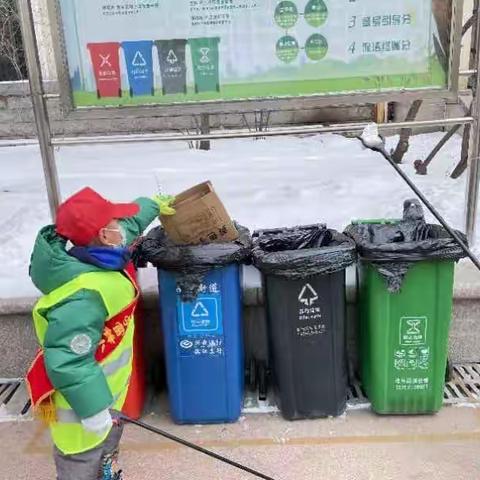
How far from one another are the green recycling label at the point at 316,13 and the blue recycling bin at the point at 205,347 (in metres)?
1.60

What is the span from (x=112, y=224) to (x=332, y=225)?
270cm

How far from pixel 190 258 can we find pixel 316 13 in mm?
1724

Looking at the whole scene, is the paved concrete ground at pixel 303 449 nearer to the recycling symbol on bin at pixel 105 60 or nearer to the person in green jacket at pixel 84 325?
the person in green jacket at pixel 84 325

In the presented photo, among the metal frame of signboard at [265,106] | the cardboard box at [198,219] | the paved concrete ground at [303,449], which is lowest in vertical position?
the paved concrete ground at [303,449]

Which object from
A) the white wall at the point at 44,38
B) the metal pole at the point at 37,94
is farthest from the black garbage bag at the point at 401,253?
the white wall at the point at 44,38

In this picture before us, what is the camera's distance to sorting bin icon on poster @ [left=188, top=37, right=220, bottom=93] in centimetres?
373

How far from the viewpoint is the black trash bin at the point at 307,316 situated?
9.97ft

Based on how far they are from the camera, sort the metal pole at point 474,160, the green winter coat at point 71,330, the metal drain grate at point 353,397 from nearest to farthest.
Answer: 1. the green winter coat at point 71,330
2. the metal drain grate at point 353,397
3. the metal pole at point 474,160

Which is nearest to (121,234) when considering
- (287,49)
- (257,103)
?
(257,103)

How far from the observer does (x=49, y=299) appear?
2186 millimetres

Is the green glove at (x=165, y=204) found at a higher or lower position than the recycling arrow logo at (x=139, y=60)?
lower

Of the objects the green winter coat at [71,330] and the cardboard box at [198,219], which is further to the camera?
the cardboard box at [198,219]

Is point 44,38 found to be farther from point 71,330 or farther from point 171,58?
point 71,330

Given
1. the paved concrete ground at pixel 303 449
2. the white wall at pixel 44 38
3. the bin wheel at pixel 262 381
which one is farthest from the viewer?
the white wall at pixel 44 38
